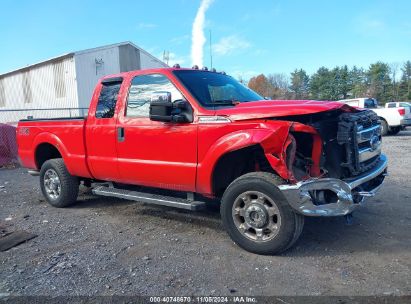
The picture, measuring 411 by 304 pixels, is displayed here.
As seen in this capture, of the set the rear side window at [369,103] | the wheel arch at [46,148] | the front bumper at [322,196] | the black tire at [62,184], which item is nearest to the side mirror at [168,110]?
the front bumper at [322,196]

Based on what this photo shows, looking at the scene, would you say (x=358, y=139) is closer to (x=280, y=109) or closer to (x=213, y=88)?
(x=280, y=109)

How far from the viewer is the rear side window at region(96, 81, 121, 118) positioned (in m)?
5.41

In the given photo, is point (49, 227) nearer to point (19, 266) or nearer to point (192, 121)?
point (19, 266)

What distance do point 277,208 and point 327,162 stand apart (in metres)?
0.76

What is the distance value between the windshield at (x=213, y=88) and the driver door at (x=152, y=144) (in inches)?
8.8

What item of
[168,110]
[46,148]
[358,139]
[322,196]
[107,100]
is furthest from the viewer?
[46,148]

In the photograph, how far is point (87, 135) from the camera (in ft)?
18.3

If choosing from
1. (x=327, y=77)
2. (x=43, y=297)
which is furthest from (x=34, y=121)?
(x=327, y=77)

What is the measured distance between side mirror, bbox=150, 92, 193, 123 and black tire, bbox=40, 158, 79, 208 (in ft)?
8.17

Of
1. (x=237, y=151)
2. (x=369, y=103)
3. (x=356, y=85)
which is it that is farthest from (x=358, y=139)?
(x=356, y=85)

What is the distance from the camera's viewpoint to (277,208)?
3854 millimetres

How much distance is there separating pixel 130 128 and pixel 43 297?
2.37 m

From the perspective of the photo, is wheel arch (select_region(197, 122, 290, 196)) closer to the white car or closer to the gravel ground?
the gravel ground

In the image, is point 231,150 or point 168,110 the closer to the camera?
point 231,150
